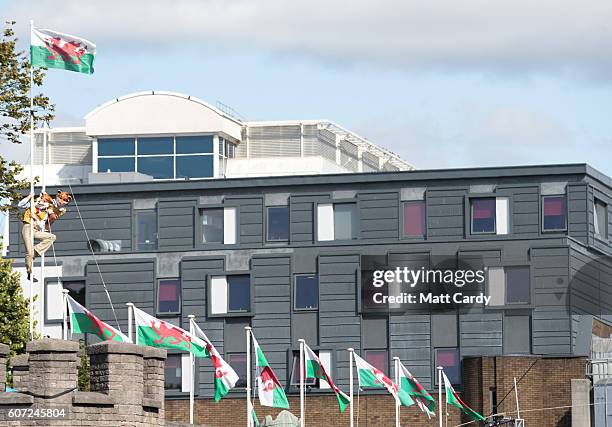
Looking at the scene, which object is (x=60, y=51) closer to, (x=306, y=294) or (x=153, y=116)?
(x=306, y=294)

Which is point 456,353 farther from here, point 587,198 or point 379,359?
point 587,198

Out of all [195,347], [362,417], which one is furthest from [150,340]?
[362,417]

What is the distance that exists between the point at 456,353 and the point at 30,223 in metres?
35.5

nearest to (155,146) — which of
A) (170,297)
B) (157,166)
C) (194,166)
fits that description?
(157,166)

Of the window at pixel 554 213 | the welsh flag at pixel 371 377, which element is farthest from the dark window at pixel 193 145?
the welsh flag at pixel 371 377

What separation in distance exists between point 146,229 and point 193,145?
64.7 feet

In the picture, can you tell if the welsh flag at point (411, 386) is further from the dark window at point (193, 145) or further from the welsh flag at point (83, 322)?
the dark window at point (193, 145)

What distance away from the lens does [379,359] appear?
249ft

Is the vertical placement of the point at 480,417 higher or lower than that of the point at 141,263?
lower

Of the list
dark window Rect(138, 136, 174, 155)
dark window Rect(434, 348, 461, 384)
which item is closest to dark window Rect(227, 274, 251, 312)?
dark window Rect(434, 348, 461, 384)

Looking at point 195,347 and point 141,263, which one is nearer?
point 195,347

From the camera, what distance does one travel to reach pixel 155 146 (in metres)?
98.1

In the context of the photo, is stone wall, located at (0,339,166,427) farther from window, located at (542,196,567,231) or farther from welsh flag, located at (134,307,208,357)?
window, located at (542,196,567,231)

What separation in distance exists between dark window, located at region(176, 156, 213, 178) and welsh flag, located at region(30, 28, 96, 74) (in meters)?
49.8
